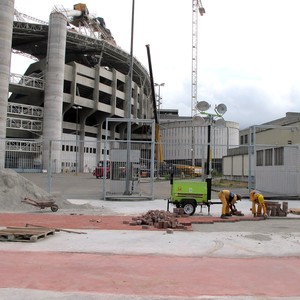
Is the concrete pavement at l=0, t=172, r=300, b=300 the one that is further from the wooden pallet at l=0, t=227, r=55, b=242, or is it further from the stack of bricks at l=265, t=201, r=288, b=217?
the stack of bricks at l=265, t=201, r=288, b=217

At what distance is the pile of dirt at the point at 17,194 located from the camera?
16.4m

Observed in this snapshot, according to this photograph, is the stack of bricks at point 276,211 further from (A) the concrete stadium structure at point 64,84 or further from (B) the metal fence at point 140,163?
(A) the concrete stadium structure at point 64,84

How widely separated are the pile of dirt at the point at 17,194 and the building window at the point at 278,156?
1269cm

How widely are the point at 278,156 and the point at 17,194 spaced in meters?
15.6

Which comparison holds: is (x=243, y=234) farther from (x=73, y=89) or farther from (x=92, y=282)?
(x=73, y=89)

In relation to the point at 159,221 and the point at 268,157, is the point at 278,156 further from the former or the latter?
the point at 159,221

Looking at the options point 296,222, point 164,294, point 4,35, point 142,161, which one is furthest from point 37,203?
point 4,35

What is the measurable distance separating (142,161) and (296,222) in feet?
31.7

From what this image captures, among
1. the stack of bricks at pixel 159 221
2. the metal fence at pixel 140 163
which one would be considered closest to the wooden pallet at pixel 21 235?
the stack of bricks at pixel 159 221

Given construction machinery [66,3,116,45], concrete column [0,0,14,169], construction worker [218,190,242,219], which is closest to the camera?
construction worker [218,190,242,219]

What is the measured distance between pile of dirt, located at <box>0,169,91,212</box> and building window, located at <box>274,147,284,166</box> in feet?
41.6

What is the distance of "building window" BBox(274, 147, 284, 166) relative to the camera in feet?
79.4

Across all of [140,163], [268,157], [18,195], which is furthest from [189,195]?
[268,157]

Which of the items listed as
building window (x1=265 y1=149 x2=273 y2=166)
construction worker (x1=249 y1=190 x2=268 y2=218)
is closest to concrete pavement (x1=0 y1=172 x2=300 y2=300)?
construction worker (x1=249 y1=190 x2=268 y2=218)
